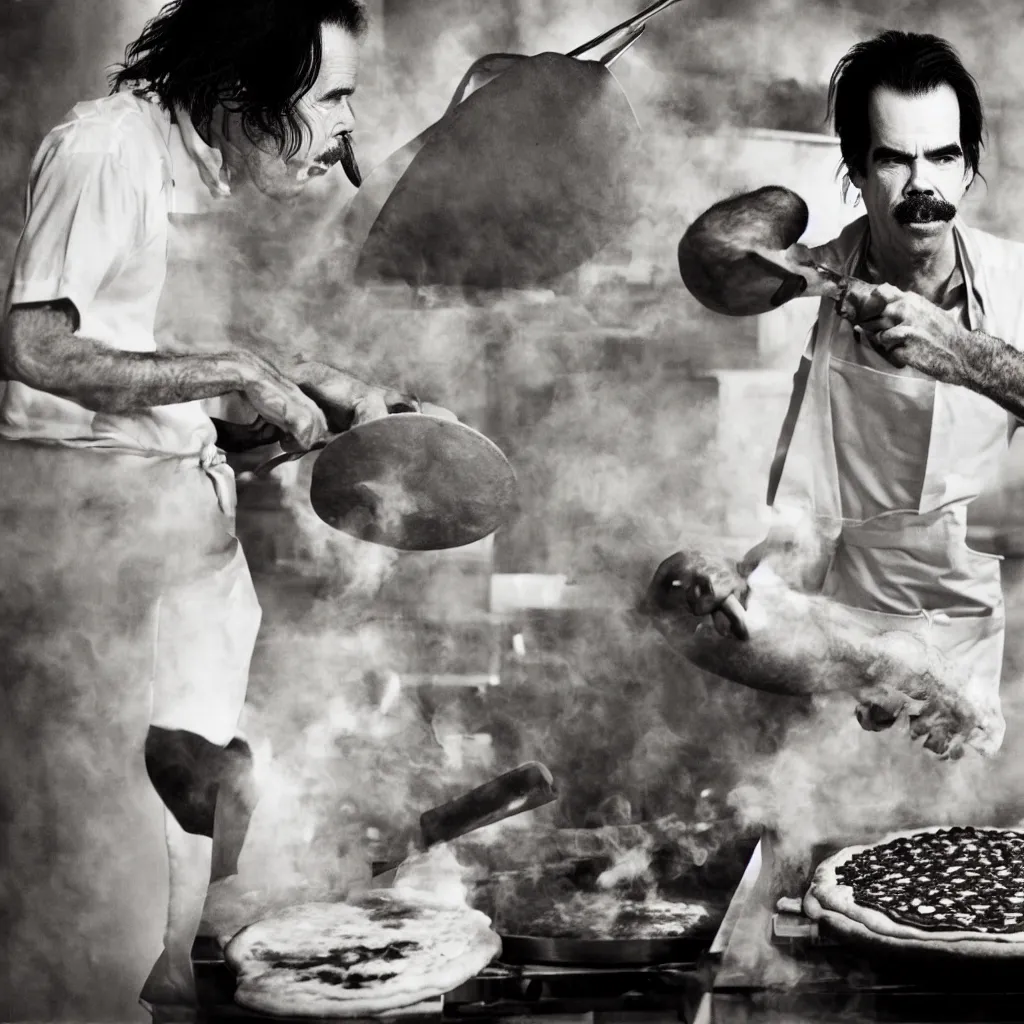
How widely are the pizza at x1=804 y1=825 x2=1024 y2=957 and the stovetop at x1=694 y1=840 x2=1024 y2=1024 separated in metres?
0.08

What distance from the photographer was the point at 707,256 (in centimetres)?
212

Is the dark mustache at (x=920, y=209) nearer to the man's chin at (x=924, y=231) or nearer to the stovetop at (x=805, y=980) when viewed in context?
the man's chin at (x=924, y=231)

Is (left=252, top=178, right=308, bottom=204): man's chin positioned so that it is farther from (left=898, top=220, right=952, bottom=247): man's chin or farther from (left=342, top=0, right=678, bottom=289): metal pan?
(left=898, top=220, right=952, bottom=247): man's chin

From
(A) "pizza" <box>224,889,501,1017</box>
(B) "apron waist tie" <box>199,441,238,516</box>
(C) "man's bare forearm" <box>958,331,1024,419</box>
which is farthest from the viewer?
(C) "man's bare forearm" <box>958,331,1024,419</box>

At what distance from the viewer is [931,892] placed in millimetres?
2053

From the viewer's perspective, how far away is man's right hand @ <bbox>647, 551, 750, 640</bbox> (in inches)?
83.7

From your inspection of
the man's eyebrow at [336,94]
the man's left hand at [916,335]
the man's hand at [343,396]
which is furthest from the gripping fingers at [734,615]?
the man's eyebrow at [336,94]

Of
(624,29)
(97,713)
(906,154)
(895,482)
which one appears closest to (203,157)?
(624,29)

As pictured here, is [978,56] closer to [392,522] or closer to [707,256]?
[707,256]

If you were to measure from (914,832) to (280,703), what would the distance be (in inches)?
45.6

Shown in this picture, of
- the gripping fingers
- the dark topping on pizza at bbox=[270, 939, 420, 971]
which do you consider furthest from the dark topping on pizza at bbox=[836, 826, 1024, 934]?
the dark topping on pizza at bbox=[270, 939, 420, 971]

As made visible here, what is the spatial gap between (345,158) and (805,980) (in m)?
1.65

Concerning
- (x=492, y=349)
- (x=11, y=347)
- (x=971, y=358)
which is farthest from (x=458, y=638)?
(x=971, y=358)

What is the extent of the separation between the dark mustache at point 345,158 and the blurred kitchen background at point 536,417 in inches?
0.8
